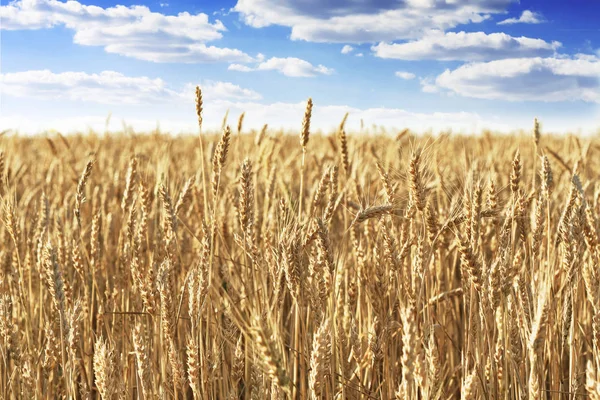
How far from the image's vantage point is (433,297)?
2197 millimetres

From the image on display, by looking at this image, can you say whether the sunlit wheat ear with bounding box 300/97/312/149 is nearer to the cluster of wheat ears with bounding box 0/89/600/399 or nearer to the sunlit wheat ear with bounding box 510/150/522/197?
the cluster of wheat ears with bounding box 0/89/600/399

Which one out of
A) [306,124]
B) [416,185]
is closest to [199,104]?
[306,124]

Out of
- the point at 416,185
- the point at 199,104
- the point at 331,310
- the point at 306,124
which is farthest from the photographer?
the point at 306,124

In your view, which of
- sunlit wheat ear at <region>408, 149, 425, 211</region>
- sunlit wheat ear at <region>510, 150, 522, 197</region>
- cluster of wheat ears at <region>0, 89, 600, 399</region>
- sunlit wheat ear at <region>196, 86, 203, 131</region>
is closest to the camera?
cluster of wheat ears at <region>0, 89, 600, 399</region>

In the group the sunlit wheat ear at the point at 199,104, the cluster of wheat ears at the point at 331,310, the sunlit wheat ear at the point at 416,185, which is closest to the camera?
the cluster of wheat ears at the point at 331,310

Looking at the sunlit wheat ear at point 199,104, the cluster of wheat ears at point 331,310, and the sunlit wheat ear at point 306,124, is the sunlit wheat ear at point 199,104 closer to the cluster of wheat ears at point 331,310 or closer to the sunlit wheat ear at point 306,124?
the cluster of wheat ears at point 331,310

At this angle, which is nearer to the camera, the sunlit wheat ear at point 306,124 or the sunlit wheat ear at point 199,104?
the sunlit wheat ear at point 199,104

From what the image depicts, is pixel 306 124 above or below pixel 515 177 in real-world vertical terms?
above

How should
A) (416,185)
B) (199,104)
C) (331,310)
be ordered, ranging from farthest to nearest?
1. (199,104)
2. (416,185)
3. (331,310)

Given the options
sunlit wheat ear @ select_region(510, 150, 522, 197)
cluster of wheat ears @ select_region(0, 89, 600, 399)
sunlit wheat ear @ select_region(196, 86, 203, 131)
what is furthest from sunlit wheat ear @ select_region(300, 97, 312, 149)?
sunlit wheat ear @ select_region(510, 150, 522, 197)

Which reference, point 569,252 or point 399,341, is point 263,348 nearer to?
point 569,252


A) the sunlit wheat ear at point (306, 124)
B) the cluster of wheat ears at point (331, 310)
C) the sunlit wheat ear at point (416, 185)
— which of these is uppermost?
→ the sunlit wheat ear at point (306, 124)

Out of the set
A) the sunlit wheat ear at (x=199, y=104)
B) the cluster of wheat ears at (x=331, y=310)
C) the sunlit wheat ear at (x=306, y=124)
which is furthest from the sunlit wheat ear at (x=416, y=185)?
the sunlit wheat ear at (x=199, y=104)

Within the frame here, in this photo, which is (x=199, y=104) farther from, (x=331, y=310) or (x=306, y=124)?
(x=331, y=310)
